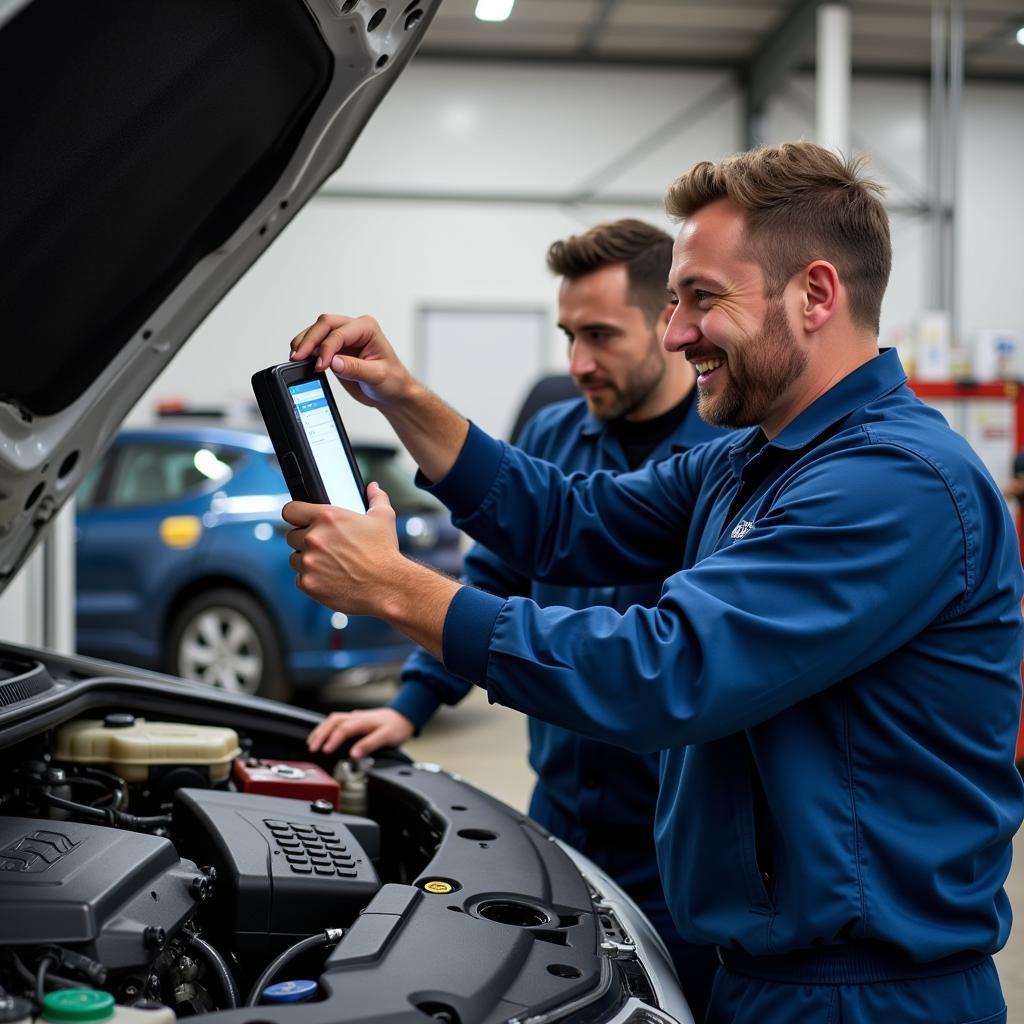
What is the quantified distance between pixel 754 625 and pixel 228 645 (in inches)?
188

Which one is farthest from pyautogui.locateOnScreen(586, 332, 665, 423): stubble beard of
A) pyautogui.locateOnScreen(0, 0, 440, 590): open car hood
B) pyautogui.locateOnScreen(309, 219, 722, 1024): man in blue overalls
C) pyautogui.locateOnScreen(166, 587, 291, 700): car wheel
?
pyautogui.locateOnScreen(166, 587, 291, 700): car wheel

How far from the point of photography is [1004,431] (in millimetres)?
7301

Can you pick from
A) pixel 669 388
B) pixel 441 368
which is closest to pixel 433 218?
pixel 441 368

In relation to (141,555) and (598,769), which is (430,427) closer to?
(598,769)

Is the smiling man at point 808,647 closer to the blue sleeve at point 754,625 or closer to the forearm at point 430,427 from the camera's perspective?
the blue sleeve at point 754,625

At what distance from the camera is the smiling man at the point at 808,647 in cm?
120

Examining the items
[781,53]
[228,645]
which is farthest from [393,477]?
[781,53]

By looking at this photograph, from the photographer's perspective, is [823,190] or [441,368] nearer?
[823,190]

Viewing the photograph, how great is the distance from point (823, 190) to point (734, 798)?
2.30ft

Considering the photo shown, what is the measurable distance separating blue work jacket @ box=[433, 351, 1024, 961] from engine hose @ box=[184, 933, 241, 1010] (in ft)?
1.33

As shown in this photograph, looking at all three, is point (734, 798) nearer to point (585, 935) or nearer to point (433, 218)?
point (585, 935)

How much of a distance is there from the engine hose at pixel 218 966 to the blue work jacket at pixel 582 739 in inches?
27.2

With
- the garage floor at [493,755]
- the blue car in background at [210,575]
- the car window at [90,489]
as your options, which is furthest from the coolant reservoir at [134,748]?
the car window at [90,489]

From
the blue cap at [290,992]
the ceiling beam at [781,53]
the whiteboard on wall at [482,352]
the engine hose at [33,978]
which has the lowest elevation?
the blue cap at [290,992]
